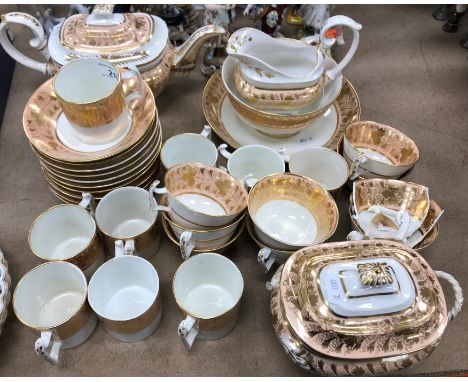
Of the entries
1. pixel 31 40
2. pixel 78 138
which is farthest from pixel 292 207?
pixel 31 40

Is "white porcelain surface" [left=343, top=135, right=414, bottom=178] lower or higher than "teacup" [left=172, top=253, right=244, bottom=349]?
higher

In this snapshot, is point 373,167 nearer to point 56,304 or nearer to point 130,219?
point 130,219

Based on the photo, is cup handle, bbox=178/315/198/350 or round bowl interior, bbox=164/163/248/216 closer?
cup handle, bbox=178/315/198/350

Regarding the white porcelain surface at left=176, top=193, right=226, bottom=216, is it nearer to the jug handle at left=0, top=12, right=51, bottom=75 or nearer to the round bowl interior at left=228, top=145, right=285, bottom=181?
the round bowl interior at left=228, top=145, right=285, bottom=181

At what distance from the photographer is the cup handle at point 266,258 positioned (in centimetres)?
95

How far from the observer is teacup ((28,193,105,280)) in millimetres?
986

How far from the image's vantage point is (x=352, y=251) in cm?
82

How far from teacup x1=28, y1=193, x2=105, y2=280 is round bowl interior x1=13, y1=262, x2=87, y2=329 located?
1.4 inches

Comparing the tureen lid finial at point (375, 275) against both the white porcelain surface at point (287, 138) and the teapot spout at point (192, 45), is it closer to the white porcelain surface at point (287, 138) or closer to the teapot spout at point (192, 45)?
the white porcelain surface at point (287, 138)

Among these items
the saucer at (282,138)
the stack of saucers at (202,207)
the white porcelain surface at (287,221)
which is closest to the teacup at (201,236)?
the stack of saucers at (202,207)

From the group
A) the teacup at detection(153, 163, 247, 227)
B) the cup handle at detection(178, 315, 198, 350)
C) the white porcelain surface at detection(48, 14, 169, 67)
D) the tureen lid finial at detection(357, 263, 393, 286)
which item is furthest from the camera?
the white porcelain surface at detection(48, 14, 169, 67)

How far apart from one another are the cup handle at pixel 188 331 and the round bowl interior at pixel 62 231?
329 mm

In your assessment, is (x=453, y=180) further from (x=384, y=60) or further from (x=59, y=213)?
(x=59, y=213)

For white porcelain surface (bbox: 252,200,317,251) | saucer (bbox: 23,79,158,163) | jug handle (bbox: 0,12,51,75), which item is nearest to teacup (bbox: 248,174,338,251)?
white porcelain surface (bbox: 252,200,317,251)
